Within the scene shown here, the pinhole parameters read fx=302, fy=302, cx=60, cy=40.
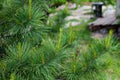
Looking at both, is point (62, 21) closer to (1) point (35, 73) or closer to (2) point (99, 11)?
(1) point (35, 73)

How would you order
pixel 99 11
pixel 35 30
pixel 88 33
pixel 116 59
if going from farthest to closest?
1. pixel 99 11
2. pixel 88 33
3. pixel 116 59
4. pixel 35 30

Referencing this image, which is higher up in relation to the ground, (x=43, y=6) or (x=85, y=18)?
(x=43, y=6)

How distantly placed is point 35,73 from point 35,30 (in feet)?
1.44

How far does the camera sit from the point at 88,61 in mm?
2791

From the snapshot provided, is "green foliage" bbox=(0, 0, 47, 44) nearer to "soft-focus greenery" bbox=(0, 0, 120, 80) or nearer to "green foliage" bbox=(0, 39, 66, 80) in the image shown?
"soft-focus greenery" bbox=(0, 0, 120, 80)

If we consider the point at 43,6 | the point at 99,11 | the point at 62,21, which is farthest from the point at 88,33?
the point at 43,6

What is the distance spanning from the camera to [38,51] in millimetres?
2752

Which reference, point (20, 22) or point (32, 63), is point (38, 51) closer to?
point (32, 63)

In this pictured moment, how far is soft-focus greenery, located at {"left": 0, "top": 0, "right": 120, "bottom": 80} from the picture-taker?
2664 millimetres

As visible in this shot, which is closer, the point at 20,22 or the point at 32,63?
the point at 32,63

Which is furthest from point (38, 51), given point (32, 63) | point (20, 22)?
point (20, 22)

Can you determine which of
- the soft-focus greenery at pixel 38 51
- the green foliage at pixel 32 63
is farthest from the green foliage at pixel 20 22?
the green foliage at pixel 32 63

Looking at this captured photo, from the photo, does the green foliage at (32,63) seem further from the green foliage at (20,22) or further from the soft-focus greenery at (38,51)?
the green foliage at (20,22)

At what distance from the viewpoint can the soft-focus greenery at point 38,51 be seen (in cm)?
266
